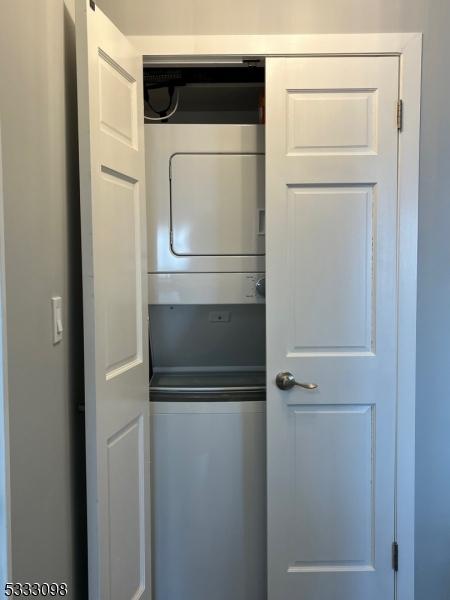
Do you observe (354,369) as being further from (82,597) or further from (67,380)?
(82,597)

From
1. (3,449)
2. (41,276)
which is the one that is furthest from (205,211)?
(3,449)

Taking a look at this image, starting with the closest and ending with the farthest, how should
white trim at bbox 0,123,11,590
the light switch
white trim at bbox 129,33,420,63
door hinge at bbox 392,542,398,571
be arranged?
white trim at bbox 0,123,11,590, the light switch, white trim at bbox 129,33,420,63, door hinge at bbox 392,542,398,571

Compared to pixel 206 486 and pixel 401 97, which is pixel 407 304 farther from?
pixel 206 486

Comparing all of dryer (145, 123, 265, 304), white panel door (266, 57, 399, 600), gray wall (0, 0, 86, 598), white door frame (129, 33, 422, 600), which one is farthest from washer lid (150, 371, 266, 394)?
white door frame (129, 33, 422, 600)

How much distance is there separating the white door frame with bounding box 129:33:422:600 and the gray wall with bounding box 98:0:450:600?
4 centimetres

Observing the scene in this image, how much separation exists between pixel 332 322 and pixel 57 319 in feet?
3.11

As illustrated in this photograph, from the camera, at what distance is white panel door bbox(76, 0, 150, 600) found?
4.39 feet

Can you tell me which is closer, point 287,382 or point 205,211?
point 287,382

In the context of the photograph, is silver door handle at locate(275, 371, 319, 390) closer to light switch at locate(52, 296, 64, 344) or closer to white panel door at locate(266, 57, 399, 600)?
white panel door at locate(266, 57, 399, 600)

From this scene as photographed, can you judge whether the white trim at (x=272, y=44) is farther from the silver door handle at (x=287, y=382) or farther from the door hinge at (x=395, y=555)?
the door hinge at (x=395, y=555)

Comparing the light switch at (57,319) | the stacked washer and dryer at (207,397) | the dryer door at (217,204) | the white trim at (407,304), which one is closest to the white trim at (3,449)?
the light switch at (57,319)

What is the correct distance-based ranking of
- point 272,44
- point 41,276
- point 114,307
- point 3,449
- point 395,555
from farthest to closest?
point 395,555, point 272,44, point 114,307, point 41,276, point 3,449

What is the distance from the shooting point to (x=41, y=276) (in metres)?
1.23

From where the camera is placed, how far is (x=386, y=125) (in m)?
1.69
